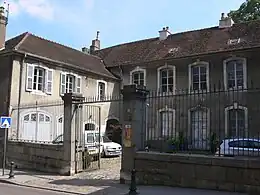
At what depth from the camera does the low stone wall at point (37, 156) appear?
13.0m

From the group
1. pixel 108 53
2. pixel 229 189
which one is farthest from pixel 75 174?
pixel 108 53

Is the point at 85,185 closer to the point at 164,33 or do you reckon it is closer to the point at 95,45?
the point at 164,33

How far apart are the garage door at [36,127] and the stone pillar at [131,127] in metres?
9.42

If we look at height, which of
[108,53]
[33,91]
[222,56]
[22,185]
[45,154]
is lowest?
[22,185]

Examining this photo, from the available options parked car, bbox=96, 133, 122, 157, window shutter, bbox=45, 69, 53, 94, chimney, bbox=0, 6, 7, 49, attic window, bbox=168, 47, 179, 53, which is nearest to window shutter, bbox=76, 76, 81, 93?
window shutter, bbox=45, 69, 53, 94

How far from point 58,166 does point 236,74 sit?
13093mm

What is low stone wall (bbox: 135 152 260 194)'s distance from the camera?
8.15 meters

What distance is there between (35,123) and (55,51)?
6339 millimetres

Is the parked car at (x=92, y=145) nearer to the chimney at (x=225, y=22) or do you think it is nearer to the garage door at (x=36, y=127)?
the garage door at (x=36, y=127)

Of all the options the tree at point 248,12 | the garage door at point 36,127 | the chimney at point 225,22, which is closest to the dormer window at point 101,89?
the garage door at point 36,127

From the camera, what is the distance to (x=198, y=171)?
8.92m

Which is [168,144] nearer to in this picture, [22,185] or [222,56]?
[22,185]

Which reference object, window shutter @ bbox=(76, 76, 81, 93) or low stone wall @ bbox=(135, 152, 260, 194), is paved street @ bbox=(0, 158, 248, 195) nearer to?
low stone wall @ bbox=(135, 152, 260, 194)

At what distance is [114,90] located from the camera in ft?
82.6
